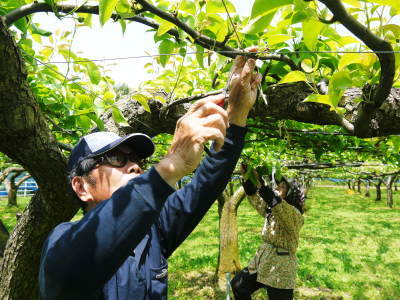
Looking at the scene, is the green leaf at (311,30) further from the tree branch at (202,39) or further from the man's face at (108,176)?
the man's face at (108,176)

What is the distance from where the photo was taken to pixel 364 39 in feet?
2.35

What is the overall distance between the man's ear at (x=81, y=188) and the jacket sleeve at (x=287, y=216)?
3171mm

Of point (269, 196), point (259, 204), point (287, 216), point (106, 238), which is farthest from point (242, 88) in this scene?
point (259, 204)

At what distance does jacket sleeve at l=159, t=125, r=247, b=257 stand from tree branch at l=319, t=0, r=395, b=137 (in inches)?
16.0

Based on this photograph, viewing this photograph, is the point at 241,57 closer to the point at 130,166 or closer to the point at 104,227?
the point at 130,166

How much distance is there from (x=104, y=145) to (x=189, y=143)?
0.52m

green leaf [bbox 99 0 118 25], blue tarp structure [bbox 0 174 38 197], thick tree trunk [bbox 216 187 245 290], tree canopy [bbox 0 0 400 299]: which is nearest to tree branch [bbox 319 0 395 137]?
tree canopy [bbox 0 0 400 299]

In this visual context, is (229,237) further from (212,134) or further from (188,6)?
(212,134)

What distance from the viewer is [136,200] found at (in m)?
0.80

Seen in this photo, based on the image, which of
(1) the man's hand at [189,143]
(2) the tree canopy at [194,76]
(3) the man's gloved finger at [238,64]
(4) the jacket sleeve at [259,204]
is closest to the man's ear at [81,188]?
(2) the tree canopy at [194,76]

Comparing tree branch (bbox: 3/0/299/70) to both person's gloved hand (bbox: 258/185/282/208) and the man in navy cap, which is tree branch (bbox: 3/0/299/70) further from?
person's gloved hand (bbox: 258/185/282/208)

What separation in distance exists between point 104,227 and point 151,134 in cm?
157

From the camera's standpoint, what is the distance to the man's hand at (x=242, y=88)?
115 cm

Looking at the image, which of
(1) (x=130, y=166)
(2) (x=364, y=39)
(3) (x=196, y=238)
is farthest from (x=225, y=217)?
(2) (x=364, y=39)
